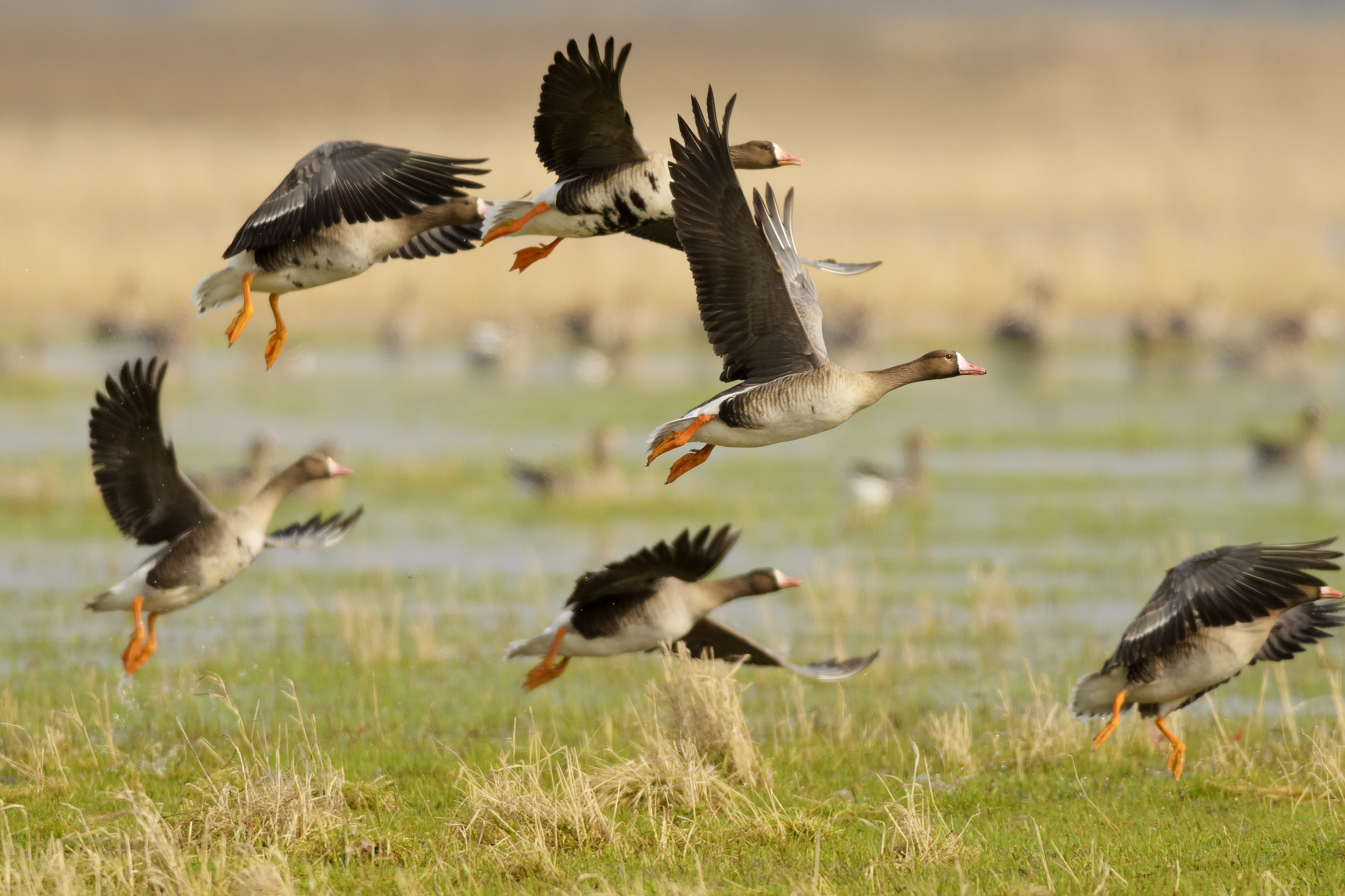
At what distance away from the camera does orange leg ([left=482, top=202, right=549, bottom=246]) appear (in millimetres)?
8766

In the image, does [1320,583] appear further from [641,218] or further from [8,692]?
[8,692]

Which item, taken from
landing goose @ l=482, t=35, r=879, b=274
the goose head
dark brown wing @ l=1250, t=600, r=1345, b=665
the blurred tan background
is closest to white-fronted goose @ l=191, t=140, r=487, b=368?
landing goose @ l=482, t=35, r=879, b=274

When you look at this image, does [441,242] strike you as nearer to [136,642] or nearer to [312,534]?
[312,534]

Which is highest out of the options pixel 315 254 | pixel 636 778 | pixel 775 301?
pixel 315 254

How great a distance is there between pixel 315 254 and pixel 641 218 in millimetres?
1673

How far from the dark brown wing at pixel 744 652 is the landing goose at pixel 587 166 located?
8.76 ft

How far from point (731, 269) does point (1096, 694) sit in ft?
12.0

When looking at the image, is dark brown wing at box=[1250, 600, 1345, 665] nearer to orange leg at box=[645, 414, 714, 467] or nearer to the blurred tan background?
orange leg at box=[645, 414, 714, 467]

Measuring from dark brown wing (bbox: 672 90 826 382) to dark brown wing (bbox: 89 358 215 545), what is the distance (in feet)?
11.5

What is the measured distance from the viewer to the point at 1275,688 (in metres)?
A: 13.1

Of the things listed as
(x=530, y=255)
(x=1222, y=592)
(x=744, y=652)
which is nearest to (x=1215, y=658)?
(x=1222, y=592)

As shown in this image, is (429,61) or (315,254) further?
(429,61)

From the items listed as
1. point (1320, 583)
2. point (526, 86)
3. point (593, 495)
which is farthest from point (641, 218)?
point (526, 86)

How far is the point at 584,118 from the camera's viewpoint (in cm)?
873
